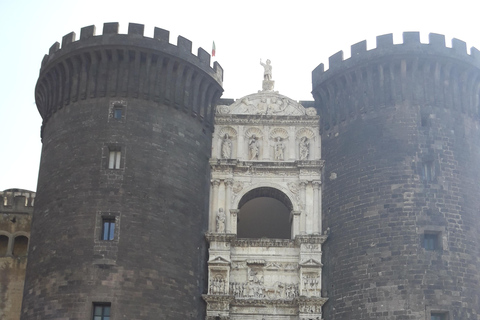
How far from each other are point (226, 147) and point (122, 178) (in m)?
5.15

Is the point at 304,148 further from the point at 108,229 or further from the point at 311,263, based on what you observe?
the point at 108,229

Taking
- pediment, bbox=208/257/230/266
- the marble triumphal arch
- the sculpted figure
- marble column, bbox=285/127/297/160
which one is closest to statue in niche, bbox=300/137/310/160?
the marble triumphal arch

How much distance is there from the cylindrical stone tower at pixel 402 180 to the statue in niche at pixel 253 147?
2798 millimetres

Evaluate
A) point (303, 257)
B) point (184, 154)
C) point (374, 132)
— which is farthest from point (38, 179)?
point (374, 132)

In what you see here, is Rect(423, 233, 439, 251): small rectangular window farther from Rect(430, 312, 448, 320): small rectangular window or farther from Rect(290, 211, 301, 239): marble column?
Rect(290, 211, 301, 239): marble column

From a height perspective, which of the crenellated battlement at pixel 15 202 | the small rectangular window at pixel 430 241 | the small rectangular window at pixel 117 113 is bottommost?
the small rectangular window at pixel 430 241

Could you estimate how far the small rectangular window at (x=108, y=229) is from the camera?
26469 mm

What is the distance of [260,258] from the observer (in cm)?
2853

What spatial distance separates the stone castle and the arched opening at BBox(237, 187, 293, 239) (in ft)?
13.8

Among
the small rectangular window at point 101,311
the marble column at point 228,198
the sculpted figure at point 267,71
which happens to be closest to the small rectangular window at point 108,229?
the small rectangular window at point 101,311

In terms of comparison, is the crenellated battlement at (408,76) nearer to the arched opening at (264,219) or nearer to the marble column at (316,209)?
the marble column at (316,209)

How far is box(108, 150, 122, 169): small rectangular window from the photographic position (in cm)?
2767

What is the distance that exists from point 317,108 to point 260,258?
7113 mm

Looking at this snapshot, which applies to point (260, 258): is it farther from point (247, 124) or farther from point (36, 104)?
point (36, 104)
